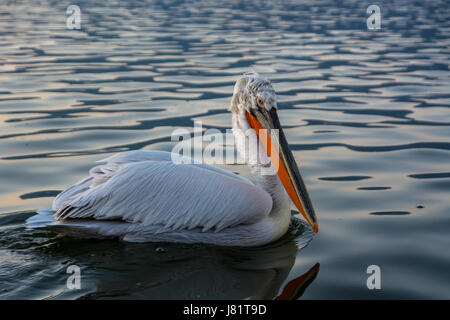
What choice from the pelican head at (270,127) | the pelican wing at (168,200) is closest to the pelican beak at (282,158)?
the pelican head at (270,127)

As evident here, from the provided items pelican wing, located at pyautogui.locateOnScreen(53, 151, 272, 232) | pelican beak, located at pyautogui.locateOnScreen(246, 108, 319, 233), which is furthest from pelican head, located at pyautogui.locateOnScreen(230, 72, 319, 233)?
pelican wing, located at pyautogui.locateOnScreen(53, 151, 272, 232)

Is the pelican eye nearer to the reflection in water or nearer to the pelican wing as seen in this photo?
the pelican wing

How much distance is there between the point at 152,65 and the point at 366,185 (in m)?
6.60

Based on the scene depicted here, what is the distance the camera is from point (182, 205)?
4195mm

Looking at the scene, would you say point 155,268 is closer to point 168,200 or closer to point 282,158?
point 168,200

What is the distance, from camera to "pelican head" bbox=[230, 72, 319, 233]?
423 cm

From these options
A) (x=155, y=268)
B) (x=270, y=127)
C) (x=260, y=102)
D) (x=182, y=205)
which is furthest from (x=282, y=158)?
(x=155, y=268)

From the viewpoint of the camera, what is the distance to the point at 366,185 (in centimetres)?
536

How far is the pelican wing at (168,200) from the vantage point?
4184 millimetres

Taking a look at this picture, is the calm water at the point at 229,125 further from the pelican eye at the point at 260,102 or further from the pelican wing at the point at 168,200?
the pelican eye at the point at 260,102

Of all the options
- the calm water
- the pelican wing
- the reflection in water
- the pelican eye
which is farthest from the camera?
the pelican eye

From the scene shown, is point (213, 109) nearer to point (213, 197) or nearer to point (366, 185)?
point (366, 185)

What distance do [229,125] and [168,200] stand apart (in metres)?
3.27
